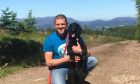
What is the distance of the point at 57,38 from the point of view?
7992 millimetres

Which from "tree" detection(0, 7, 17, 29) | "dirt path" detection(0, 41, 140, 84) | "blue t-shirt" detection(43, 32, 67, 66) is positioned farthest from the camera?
"tree" detection(0, 7, 17, 29)

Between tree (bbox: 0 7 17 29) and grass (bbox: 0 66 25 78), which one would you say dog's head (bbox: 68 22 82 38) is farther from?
tree (bbox: 0 7 17 29)

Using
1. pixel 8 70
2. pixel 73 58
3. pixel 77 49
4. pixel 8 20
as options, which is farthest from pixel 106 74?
pixel 8 20

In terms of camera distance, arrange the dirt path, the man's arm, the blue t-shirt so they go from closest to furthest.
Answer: the man's arm < the blue t-shirt < the dirt path

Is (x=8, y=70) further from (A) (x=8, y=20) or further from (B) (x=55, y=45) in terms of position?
(A) (x=8, y=20)

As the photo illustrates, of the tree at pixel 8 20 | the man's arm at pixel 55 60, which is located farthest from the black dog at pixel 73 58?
the tree at pixel 8 20

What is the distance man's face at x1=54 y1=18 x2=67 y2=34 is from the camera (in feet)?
25.6

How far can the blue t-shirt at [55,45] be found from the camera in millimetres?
7895

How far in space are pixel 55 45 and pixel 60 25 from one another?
39 centimetres

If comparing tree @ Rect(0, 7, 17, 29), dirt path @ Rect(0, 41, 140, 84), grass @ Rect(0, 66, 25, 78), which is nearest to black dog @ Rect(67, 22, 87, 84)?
dirt path @ Rect(0, 41, 140, 84)

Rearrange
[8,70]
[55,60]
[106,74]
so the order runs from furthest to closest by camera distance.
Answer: [8,70], [106,74], [55,60]

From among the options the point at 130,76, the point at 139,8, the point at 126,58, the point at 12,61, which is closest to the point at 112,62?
the point at 126,58

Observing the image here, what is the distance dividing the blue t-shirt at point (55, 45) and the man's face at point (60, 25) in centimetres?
17

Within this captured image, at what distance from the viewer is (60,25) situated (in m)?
7.84
